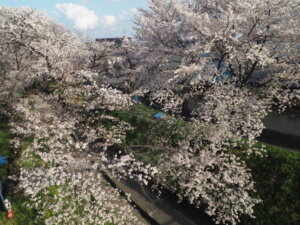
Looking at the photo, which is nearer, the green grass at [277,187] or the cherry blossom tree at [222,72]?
the green grass at [277,187]

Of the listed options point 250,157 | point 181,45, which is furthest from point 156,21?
point 250,157

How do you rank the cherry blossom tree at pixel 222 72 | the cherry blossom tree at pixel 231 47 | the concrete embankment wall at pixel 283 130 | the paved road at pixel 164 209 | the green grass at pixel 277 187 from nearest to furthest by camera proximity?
1. the green grass at pixel 277 187
2. the cherry blossom tree at pixel 222 72
3. the paved road at pixel 164 209
4. the cherry blossom tree at pixel 231 47
5. the concrete embankment wall at pixel 283 130

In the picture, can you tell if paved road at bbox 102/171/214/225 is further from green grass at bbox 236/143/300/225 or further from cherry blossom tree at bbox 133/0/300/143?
cherry blossom tree at bbox 133/0/300/143

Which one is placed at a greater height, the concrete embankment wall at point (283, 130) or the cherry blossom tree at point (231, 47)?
the cherry blossom tree at point (231, 47)

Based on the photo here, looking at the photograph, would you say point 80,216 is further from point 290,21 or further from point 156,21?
point 290,21

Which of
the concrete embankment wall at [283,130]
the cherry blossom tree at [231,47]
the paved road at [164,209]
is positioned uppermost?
the cherry blossom tree at [231,47]

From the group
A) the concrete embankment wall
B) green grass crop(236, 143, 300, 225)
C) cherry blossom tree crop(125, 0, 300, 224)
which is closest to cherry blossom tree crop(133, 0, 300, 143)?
cherry blossom tree crop(125, 0, 300, 224)

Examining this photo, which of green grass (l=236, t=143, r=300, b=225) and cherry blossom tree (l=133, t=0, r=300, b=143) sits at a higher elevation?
cherry blossom tree (l=133, t=0, r=300, b=143)

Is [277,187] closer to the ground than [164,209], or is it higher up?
higher up

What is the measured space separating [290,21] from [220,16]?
306 cm

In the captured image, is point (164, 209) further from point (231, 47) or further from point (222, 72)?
point (231, 47)

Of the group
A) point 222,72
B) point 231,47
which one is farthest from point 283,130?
point 231,47

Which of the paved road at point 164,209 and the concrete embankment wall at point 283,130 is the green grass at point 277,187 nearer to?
the paved road at point 164,209

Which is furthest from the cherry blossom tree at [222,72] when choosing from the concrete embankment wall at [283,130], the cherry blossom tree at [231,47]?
the concrete embankment wall at [283,130]
